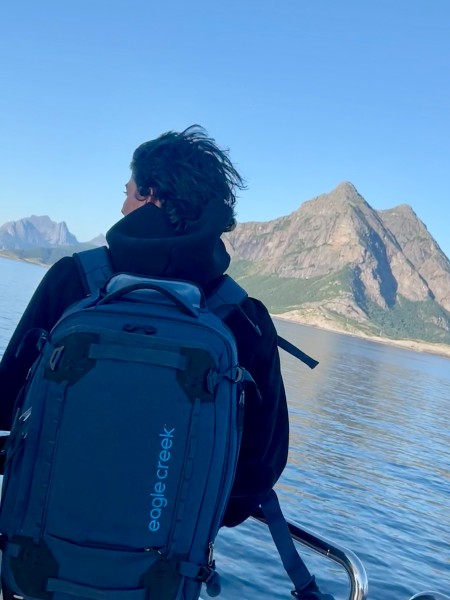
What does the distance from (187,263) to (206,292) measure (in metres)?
0.21

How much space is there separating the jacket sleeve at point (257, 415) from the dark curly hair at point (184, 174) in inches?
19.7

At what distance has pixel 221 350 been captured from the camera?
2.48m

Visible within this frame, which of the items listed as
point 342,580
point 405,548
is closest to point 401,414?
point 405,548

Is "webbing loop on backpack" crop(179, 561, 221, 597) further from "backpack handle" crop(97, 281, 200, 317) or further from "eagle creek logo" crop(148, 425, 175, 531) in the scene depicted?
"backpack handle" crop(97, 281, 200, 317)

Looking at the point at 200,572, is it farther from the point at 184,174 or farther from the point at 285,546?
the point at 184,174

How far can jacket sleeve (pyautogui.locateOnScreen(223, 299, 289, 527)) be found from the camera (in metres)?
2.95

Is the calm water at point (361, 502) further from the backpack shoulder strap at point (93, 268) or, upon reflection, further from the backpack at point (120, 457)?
the backpack shoulder strap at point (93, 268)

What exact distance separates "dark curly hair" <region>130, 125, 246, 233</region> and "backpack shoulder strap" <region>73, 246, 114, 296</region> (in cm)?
36

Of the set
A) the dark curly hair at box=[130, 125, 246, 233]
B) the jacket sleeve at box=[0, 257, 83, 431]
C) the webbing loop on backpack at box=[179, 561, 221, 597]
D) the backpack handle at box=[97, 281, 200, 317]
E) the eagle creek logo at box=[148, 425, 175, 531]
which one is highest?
the dark curly hair at box=[130, 125, 246, 233]

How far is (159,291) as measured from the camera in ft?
8.09

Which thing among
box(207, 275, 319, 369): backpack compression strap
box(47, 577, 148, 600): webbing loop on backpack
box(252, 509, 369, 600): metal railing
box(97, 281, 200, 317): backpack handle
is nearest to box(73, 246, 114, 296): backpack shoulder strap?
box(97, 281, 200, 317): backpack handle

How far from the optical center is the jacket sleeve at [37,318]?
277cm

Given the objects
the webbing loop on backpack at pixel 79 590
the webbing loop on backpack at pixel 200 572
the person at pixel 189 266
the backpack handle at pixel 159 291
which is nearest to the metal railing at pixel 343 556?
the person at pixel 189 266

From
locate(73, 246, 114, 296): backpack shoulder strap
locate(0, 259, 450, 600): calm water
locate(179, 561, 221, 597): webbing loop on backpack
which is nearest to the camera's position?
locate(179, 561, 221, 597): webbing loop on backpack
